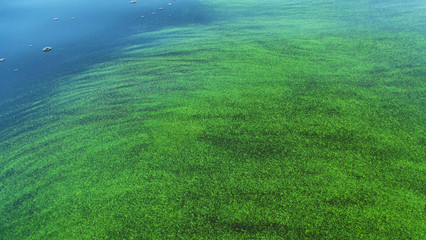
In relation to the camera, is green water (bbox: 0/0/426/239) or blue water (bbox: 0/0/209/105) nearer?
green water (bbox: 0/0/426/239)

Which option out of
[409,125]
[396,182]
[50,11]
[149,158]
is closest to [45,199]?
[149,158]

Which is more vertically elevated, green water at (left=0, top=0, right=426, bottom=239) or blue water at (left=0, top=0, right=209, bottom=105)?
blue water at (left=0, top=0, right=209, bottom=105)

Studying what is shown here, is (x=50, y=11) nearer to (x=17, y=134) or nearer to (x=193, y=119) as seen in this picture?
(x=17, y=134)

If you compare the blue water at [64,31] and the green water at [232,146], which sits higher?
the blue water at [64,31]

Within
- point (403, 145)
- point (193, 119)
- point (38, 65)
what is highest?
point (38, 65)
